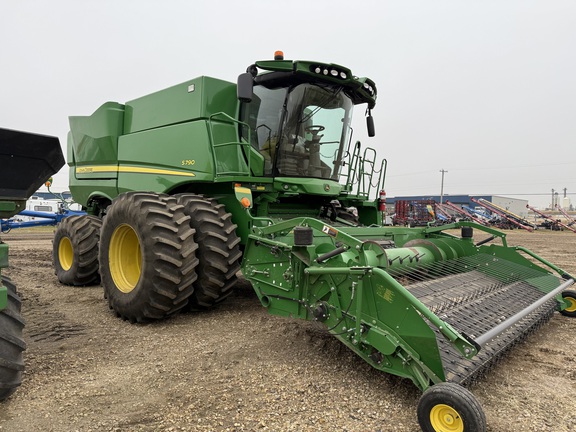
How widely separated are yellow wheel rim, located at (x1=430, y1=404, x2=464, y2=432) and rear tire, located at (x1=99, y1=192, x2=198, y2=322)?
2523mm

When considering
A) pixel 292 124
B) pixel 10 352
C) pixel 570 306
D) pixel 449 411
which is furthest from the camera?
pixel 292 124

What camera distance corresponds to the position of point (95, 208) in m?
6.89

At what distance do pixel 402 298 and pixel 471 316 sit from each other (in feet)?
2.57

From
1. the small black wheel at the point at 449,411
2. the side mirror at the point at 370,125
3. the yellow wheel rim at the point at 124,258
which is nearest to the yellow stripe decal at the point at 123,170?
the yellow wheel rim at the point at 124,258

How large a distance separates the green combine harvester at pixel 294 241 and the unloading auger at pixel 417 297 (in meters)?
0.01

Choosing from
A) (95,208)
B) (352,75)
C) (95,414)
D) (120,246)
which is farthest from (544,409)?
(95,208)

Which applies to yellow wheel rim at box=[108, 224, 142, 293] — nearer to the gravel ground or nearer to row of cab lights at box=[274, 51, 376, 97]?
the gravel ground

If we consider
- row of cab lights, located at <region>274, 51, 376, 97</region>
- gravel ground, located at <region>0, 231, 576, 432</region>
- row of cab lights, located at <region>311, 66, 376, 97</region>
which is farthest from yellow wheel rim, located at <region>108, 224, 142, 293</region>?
row of cab lights, located at <region>311, 66, 376, 97</region>

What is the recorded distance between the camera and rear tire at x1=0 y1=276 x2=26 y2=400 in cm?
232

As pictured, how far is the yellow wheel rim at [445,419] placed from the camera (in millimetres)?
1982

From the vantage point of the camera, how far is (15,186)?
8.24 ft

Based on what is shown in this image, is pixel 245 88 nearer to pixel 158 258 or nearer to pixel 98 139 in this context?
pixel 158 258

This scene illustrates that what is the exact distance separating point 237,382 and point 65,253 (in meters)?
5.13

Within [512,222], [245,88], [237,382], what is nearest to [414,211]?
[512,222]
